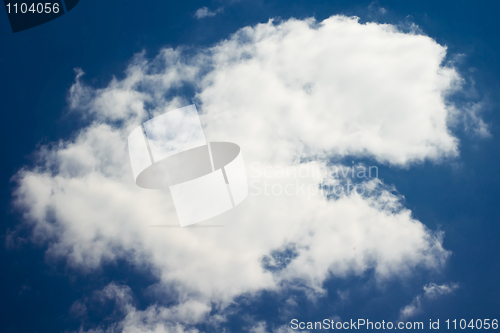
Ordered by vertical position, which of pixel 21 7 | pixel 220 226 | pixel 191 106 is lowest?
pixel 220 226

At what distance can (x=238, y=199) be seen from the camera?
13477mm

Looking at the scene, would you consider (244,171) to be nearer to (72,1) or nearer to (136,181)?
(136,181)

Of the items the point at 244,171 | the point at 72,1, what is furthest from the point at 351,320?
the point at 72,1

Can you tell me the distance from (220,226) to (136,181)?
14.9ft

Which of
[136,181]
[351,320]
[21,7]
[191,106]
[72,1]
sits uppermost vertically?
[72,1]

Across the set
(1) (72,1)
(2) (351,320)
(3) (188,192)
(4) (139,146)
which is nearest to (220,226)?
(3) (188,192)

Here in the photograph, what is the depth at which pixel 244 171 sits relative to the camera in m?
13.6

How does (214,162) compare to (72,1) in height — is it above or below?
below

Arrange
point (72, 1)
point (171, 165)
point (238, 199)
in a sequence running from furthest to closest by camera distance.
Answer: point (72, 1) < point (238, 199) < point (171, 165)

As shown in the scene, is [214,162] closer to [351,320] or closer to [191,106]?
[191,106]

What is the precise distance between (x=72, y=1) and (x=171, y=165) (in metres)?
9.88

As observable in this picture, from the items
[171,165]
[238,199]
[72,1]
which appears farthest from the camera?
[72,1]

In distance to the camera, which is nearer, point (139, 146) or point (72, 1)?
point (139, 146)

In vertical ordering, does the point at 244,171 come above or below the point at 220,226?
above
